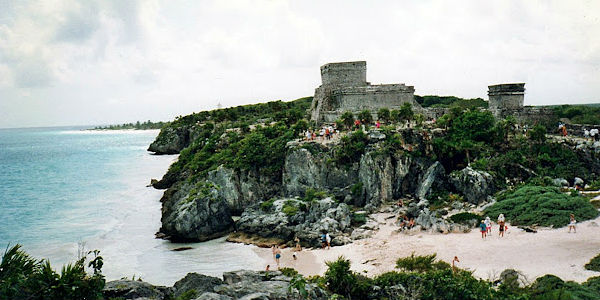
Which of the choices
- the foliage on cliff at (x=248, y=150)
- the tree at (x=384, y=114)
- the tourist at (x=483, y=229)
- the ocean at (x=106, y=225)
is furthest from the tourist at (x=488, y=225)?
the foliage on cliff at (x=248, y=150)

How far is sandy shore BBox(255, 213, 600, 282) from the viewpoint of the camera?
16.9 m

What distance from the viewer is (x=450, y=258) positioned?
19.1 meters

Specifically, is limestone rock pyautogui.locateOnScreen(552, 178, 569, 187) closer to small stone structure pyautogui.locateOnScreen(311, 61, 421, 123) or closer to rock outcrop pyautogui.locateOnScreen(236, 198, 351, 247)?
rock outcrop pyautogui.locateOnScreen(236, 198, 351, 247)

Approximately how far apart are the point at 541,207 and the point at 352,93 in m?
21.8

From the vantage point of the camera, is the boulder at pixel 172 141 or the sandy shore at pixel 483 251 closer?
the sandy shore at pixel 483 251

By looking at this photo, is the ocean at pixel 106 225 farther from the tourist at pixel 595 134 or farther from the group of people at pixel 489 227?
the tourist at pixel 595 134

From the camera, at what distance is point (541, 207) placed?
22.7 metres

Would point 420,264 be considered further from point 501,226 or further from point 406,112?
point 406,112

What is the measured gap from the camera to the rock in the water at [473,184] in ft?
88.3

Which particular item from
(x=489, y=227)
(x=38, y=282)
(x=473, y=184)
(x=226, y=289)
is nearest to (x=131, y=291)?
(x=38, y=282)

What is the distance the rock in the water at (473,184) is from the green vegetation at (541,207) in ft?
5.77

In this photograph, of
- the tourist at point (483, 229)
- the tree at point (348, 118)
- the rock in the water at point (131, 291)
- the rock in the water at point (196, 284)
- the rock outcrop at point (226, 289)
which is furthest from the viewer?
the tree at point (348, 118)

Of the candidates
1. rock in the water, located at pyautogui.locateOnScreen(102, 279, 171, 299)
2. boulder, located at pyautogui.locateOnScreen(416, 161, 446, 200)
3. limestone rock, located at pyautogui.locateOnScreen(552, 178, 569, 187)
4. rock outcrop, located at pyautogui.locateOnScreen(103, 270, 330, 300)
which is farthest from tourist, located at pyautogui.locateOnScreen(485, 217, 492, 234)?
rock in the water, located at pyautogui.locateOnScreen(102, 279, 171, 299)

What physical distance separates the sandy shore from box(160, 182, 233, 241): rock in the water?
496cm
